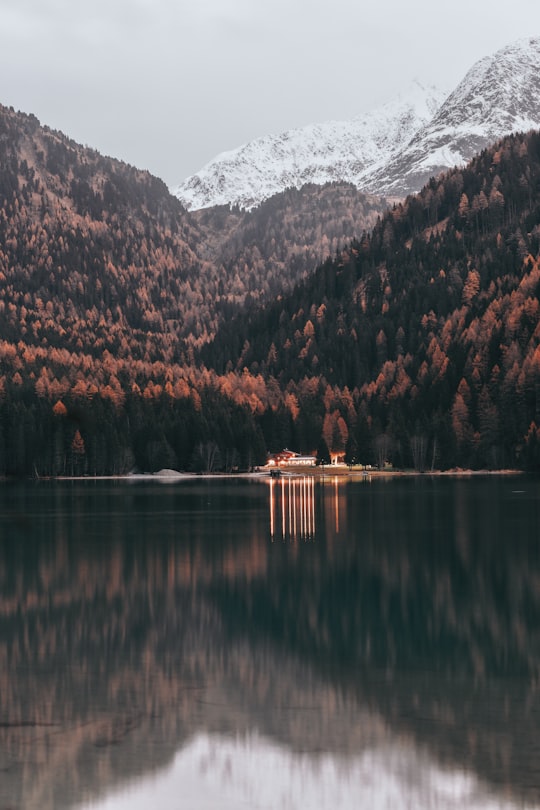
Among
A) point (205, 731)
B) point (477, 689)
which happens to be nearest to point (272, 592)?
point (477, 689)

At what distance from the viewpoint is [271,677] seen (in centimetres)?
3375

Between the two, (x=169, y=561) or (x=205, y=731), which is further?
(x=169, y=561)

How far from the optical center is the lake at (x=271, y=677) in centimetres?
2423

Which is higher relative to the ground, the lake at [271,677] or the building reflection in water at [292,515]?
the building reflection in water at [292,515]

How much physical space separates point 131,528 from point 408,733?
67149 mm

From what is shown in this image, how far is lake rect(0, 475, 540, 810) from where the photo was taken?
2423 cm

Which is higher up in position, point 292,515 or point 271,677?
point 292,515

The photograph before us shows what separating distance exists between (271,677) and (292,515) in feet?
246

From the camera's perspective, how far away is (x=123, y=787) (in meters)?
23.9

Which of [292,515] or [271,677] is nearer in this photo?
[271,677]

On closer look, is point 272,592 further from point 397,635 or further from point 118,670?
point 118,670

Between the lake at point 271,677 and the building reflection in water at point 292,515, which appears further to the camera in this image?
the building reflection in water at point 292,515

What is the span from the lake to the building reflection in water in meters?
11.3

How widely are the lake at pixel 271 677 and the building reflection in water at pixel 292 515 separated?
36.9 ft
